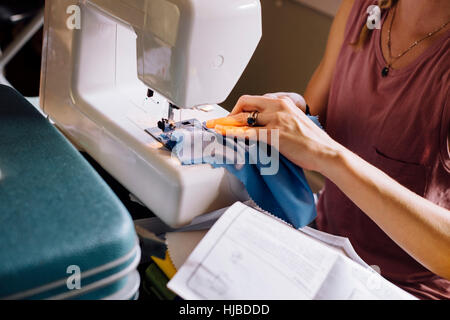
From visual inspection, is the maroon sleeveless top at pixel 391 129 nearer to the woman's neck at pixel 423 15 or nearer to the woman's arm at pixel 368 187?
the woman's neck at pixel 423 15

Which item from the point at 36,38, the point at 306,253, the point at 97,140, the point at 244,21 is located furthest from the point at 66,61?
the point at 36,38

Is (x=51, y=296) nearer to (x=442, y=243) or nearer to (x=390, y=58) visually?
(x=442, y=243)

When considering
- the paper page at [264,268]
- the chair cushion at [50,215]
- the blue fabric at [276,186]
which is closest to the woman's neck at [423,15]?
the blue fabric at [276,186]

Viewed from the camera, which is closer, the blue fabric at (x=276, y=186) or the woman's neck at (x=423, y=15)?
the blue fabric at (x=276, y=186)

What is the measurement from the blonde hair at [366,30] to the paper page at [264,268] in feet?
1.99

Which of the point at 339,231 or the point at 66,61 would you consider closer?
the point at 66,61

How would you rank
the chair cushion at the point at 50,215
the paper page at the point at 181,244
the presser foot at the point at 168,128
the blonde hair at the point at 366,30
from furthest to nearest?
the blonde hair at the point at 366,30 → the presser foot at the point at 168,128 → the paper page at the point at 181,244 → the chair cushion at the point at 50,215

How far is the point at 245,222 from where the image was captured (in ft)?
2.43

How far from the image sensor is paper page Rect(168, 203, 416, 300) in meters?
0.64

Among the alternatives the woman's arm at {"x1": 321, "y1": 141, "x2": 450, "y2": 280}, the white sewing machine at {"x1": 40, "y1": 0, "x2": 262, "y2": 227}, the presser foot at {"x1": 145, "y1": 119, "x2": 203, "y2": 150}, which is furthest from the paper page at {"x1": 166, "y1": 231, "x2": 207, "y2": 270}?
the woman's arm at {"x1": 321, "y1": 141, "x2": 450, "y2": 280}

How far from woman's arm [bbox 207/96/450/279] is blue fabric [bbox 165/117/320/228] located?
1.3 inches

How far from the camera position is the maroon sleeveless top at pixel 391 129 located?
0.98 metres

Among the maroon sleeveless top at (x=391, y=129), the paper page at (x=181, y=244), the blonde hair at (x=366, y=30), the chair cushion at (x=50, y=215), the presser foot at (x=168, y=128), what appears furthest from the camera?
the blonde hair at (x=366, y=30)

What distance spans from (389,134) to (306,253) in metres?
0.46
